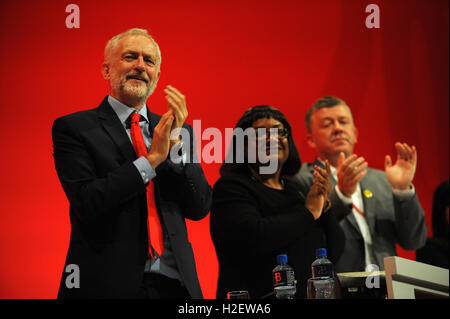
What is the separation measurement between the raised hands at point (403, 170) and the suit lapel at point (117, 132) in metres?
1.52

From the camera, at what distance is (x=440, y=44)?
411cm

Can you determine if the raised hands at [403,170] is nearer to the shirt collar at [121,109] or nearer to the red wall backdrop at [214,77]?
the red wall backdrop at [214,77]

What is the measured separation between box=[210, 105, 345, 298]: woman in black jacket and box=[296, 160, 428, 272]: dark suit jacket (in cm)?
27

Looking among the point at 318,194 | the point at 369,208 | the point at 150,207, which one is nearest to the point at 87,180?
the point at 150,207

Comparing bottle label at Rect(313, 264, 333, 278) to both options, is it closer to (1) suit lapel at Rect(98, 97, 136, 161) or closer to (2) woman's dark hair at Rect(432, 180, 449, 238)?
(1) suit lapel at Rect(98, 97, 136, 161)

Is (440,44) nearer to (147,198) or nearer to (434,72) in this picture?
(434,72)

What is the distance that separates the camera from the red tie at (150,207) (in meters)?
2.03

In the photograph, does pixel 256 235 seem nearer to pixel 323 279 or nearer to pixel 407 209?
pixel 323 279

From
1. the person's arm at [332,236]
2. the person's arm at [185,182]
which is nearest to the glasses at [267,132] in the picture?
the person's arm at [332,236]

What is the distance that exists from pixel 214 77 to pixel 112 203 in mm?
1571

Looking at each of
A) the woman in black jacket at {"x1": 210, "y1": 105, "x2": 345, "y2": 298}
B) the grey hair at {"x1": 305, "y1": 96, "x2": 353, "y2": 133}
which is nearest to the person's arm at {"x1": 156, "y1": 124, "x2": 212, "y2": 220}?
the woman in black jacket at {"x1": 210, "y1": 105, "x2": 345, "y2": 298}

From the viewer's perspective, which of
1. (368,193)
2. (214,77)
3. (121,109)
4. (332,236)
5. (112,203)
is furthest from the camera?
(214,77)

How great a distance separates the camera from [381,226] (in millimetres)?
3035

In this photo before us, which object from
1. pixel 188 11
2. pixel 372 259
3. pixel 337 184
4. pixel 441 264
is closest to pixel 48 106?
pixel 188 11
